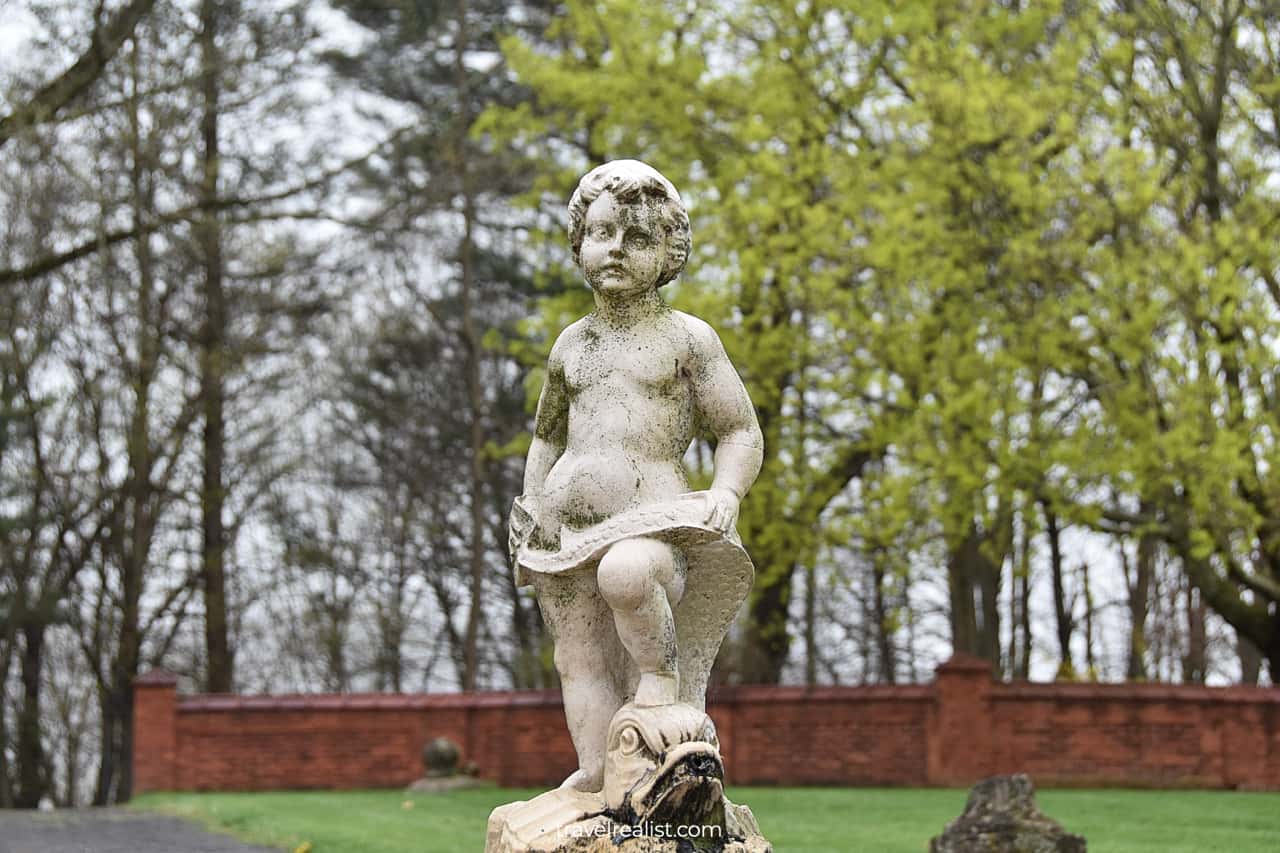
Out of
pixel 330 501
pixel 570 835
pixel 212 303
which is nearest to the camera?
pixel 570 835

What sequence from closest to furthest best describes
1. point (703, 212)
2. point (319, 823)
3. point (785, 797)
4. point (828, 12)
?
point (319, 823) → point (785, 797) → point (703, 212) → point (828, 12)

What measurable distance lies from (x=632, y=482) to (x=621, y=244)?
2.55ft

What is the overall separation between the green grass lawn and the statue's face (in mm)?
6261

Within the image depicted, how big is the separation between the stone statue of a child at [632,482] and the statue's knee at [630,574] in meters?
0.01

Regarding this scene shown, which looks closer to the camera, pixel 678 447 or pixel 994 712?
pixel 678 447

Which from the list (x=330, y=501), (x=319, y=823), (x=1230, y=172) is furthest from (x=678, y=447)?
(x=330, y=501)

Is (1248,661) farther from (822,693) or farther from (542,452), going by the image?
(542,452)

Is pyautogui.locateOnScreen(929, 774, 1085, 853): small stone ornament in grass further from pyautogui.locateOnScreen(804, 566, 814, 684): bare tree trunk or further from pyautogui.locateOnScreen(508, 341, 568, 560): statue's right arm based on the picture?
pyautogui.locateOnScreen(804, 566, 814, 684): bare tree trunk

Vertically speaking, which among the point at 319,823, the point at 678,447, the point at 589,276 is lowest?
the point at 319,823

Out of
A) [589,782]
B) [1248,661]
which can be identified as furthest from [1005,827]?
[1248,661]

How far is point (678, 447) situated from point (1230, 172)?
13.4m

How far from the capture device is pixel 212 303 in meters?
22.5

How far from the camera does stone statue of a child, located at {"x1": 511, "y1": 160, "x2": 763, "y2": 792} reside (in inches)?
196

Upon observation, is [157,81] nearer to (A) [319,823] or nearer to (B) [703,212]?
(B) [703,212]
